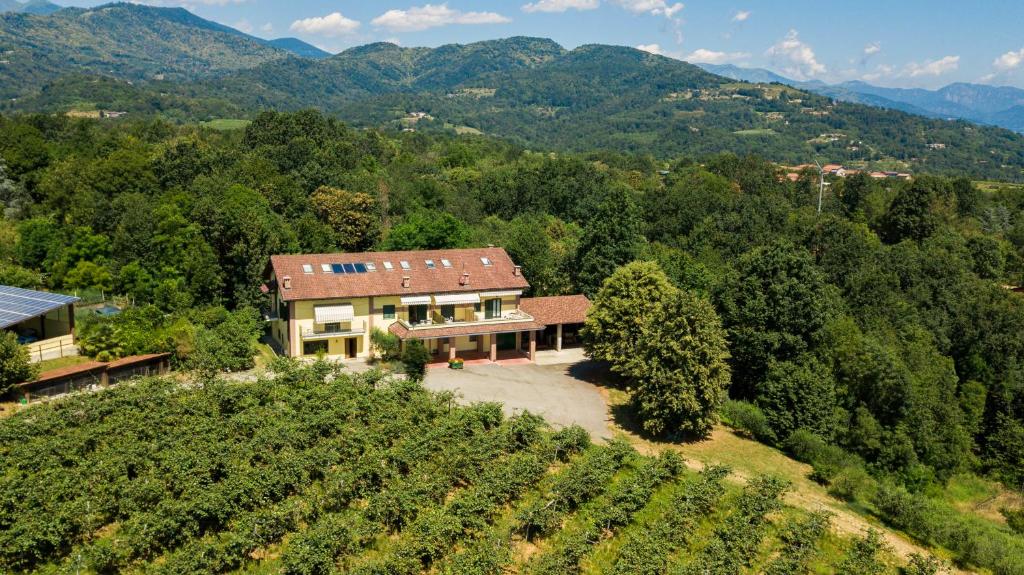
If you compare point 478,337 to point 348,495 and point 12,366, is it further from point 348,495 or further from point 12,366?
point 12,366

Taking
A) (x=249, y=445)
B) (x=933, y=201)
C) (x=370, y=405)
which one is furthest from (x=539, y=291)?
(x=933, y=201)

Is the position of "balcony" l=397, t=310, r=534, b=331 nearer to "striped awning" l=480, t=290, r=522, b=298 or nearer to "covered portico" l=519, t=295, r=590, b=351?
"covered portico" l=519, t=295, r=590, b=351

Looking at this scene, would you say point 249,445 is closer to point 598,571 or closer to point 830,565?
point 598,571

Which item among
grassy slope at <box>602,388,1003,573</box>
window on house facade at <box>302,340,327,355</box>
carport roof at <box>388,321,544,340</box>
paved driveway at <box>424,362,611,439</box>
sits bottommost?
grassy slope at <box>602,388,1003,573</box>

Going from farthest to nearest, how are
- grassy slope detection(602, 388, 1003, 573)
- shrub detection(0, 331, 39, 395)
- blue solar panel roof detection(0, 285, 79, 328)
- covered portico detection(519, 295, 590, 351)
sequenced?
covered portico detection(519, 295, 590, 351) < blue solar panel roof detection(0, 285, 79, 328) < shrub detection(0, 331, 39, 395) < grassy slope detection(602, 388, 1003, 573)

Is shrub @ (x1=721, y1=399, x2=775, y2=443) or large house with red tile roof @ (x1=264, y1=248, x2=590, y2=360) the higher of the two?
large house with red tile roof @ (x1=264, y1=248, x2=590, y2=360)

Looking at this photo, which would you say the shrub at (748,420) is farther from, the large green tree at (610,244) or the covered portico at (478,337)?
the large green tree at (610,244)

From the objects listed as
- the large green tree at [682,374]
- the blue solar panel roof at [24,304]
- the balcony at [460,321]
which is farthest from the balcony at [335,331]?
the large green tree at [682,374]

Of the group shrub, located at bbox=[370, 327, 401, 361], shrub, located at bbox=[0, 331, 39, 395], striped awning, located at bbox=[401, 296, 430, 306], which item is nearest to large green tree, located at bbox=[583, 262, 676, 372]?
striped awning, located at bbox=[401, 296, 430, 306]
